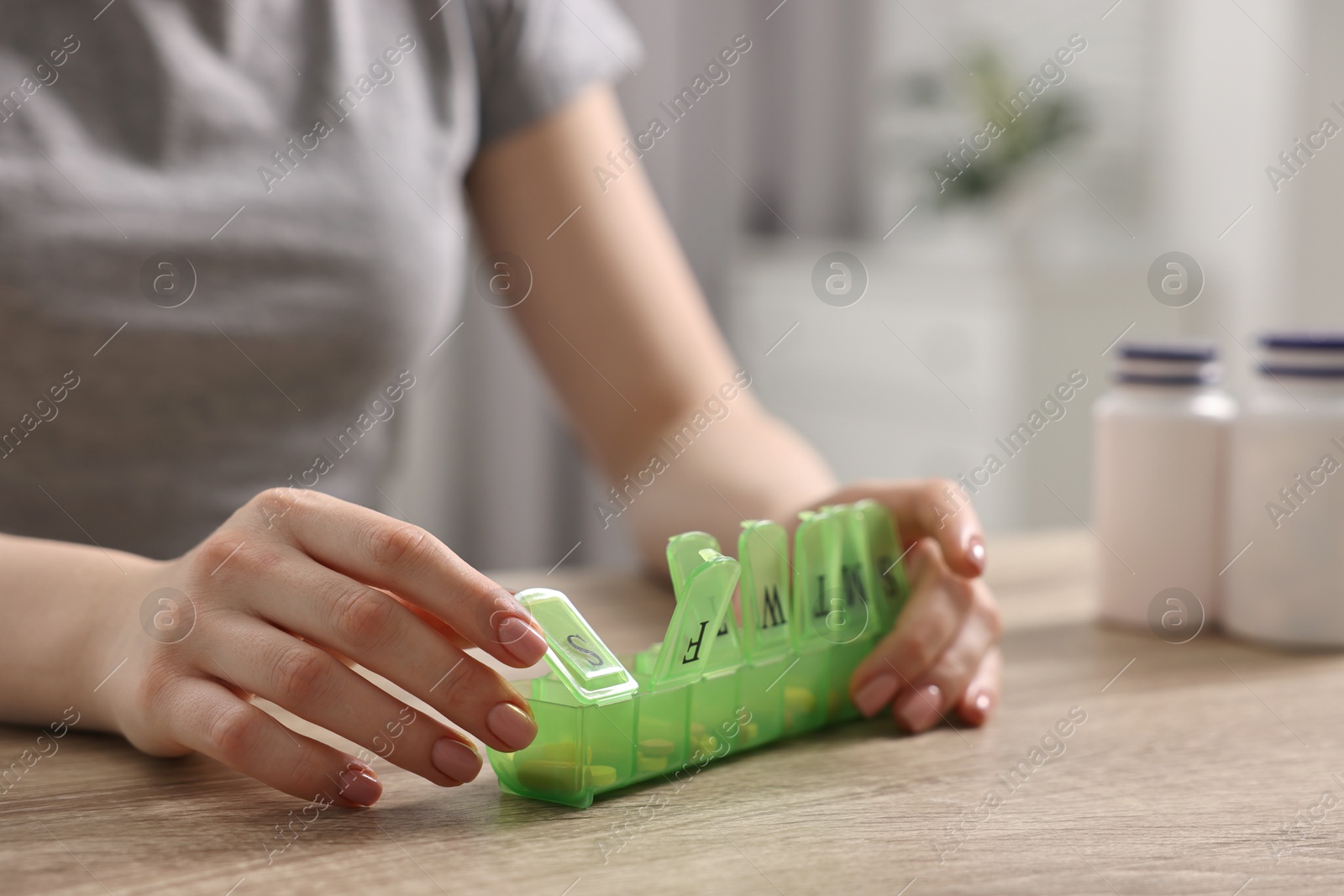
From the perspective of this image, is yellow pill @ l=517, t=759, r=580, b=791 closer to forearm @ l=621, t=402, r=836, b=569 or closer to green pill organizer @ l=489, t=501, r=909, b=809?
green pill organizer @ l=489, t=501, r=909, b=809

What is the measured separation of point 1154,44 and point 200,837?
269cm

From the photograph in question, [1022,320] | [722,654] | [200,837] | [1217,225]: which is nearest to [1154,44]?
[1217,225]

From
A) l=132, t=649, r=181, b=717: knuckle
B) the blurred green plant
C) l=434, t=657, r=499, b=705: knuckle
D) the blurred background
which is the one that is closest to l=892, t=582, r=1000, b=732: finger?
l=434, t=657, r=499, b=705: knuckle

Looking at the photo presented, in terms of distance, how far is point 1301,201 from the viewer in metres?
2.23

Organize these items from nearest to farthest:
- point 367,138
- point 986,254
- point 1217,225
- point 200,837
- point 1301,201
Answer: point 200,837
point 367,138
point 1301,201
point 1217,225
point 986,254

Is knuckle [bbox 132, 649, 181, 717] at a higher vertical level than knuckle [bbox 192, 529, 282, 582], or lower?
lower

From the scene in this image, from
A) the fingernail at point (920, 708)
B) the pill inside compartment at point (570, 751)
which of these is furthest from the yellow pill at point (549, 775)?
the fingernail at point (920, 708)

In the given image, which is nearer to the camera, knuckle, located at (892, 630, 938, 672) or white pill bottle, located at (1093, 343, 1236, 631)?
knuckle, located at (892, 630, 938, 672)

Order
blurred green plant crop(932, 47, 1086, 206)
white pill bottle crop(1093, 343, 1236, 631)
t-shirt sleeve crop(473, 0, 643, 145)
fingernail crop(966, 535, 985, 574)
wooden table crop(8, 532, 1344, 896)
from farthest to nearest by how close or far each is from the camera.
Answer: blurred green plant crop(932, 47, 1086, 206)
t-shirt sleeve crop(473, 0, 643, 145)
white pill bottle crop(1093, 343, 1236, 631)
fingernail crop(966, 535, 985, 574)
wooden table crop(8, 532, 1344, 896)

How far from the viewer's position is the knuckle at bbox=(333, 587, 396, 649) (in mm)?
477

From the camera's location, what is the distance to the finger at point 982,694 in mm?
632

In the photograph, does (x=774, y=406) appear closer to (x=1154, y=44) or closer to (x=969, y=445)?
(x=969, y=445)

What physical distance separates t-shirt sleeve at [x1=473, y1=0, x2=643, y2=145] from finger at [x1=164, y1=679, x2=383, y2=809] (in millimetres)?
640

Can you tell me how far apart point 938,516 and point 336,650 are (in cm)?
35
